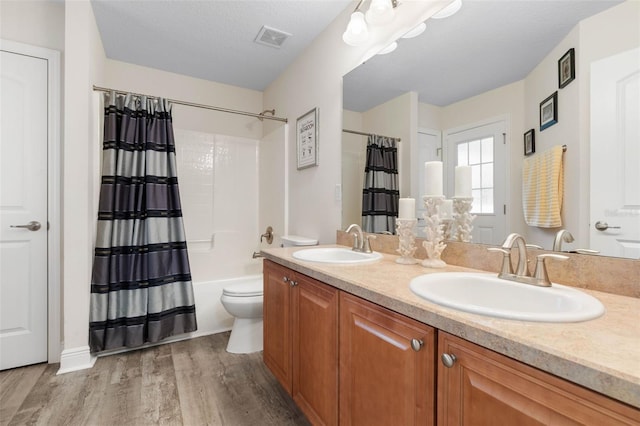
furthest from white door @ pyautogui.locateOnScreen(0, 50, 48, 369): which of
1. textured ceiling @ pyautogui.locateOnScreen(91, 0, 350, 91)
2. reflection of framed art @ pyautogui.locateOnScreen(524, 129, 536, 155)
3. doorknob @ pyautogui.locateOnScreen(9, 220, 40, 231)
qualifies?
reflection of framed art @ pyautogui.locateOnScreen(524, 129, 536, 155)

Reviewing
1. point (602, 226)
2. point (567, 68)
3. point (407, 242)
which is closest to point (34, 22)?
point (407, 242)

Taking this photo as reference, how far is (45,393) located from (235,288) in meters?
1.16

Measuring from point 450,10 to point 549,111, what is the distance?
2.13 ft

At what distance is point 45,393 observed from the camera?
1.64 meters

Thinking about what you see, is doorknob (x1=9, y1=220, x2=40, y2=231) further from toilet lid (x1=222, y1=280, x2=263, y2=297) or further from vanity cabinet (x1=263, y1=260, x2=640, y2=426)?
vanity cabinet (x1=263, y1=260, x2=640, y2=426)

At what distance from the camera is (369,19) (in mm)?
1566

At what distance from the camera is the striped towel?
95 centimetres

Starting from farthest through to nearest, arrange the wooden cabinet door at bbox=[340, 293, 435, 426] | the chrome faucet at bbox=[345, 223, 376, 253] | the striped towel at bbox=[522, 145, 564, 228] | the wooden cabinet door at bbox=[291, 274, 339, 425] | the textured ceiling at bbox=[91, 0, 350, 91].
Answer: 1. the textured ceiling at bbox=[91, 0, 350, 91]
2. the chrome faucet at bbox=[345, 223, 376, 253]
3. the wooden cabinet door at bbox=[291, 274, 339, 425]
4. the striped towel at bbox=[522, 145, 564, 228]
5. the wooden cabinet door at bbox=[340, 293, 435, 426]

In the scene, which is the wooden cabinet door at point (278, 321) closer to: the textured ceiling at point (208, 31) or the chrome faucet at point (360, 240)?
the chrome faucet at point (360, 240)

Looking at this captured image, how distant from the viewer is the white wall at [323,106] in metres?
1.82

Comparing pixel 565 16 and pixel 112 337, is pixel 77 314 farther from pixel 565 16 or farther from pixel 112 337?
pixel 565 16

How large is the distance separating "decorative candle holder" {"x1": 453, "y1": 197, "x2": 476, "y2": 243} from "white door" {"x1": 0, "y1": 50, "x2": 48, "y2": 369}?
2.54m

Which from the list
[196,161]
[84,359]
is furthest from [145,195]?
[84,359]

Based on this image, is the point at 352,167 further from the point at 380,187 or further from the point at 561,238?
the point at 561,238
